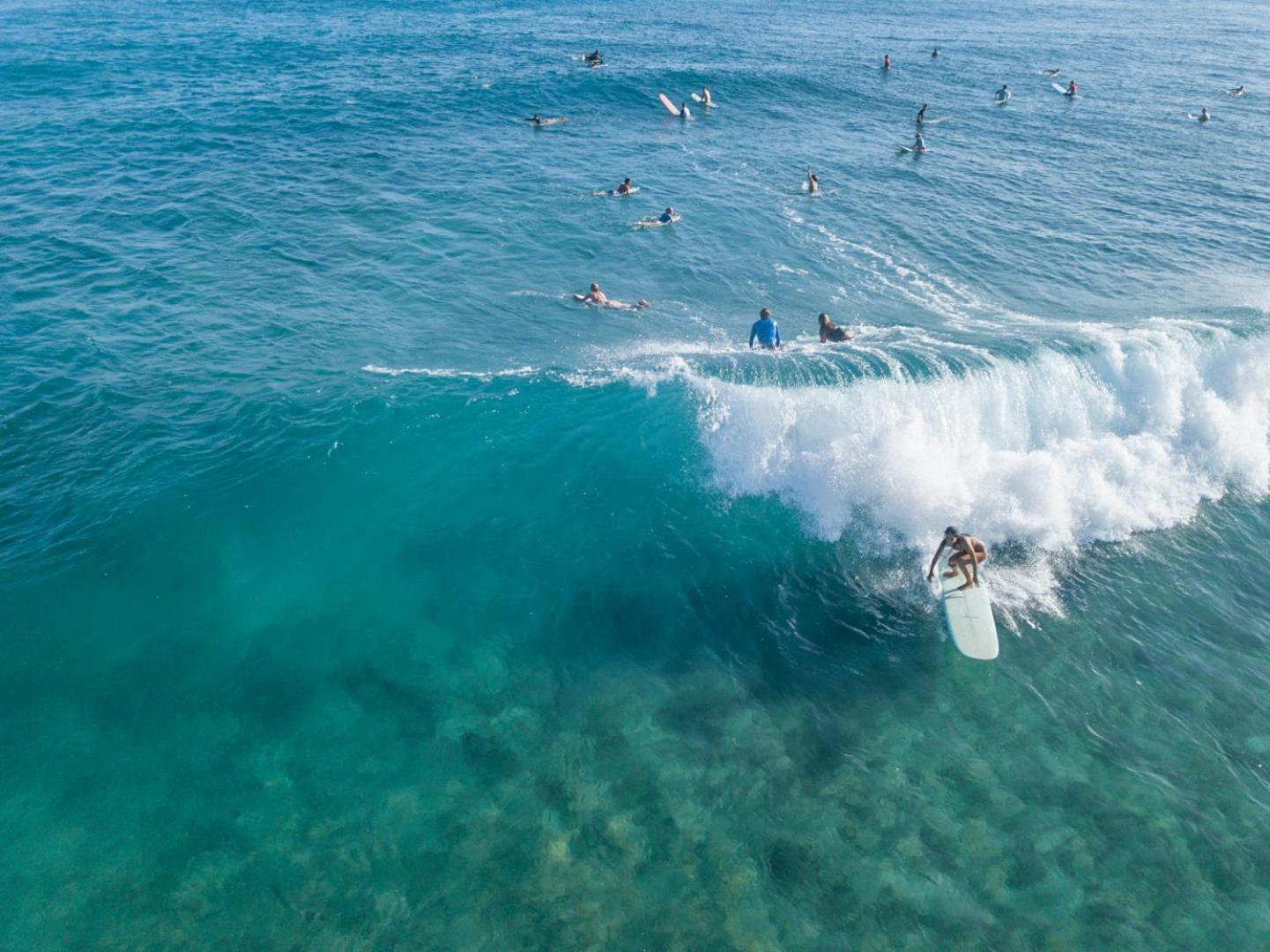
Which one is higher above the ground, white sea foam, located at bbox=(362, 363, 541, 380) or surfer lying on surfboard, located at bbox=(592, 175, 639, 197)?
surfer lying on surfboard, located at bbox=(592, 175, 639, 197)

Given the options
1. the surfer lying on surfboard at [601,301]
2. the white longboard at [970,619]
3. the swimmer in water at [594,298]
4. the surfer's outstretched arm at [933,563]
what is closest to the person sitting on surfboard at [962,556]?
the surfer's outstretched arm at [933,563]

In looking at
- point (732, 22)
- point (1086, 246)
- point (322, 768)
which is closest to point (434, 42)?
point (732, 22)

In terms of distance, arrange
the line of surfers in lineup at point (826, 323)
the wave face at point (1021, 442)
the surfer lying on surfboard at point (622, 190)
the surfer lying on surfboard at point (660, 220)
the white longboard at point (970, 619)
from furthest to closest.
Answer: the surfer lying on surfboard at point (622, 190) → the surfer lying on surfboard at point (660, 220) → the wave face at point (1021, 442) → the line of surfers in lineup at point (826, 323) → the white longboard at point (970, 619)

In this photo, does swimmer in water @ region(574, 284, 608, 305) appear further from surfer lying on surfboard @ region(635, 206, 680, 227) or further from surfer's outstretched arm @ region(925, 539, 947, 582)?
surfer's outstretched arm @ region(925, 539, 947, 582)

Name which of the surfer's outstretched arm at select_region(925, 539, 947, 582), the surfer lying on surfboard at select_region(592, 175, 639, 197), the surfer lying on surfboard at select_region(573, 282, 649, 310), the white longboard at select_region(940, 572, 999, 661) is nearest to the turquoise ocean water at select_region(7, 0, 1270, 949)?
the white longboard at select_region(940, 572, 999, 661)

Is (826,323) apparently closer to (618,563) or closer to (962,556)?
(962,556)

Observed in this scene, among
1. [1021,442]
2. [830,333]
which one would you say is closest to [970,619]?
[1021,442]

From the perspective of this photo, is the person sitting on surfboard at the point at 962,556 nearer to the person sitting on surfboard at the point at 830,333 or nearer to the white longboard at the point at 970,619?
the white longboard at the point at 970,619
